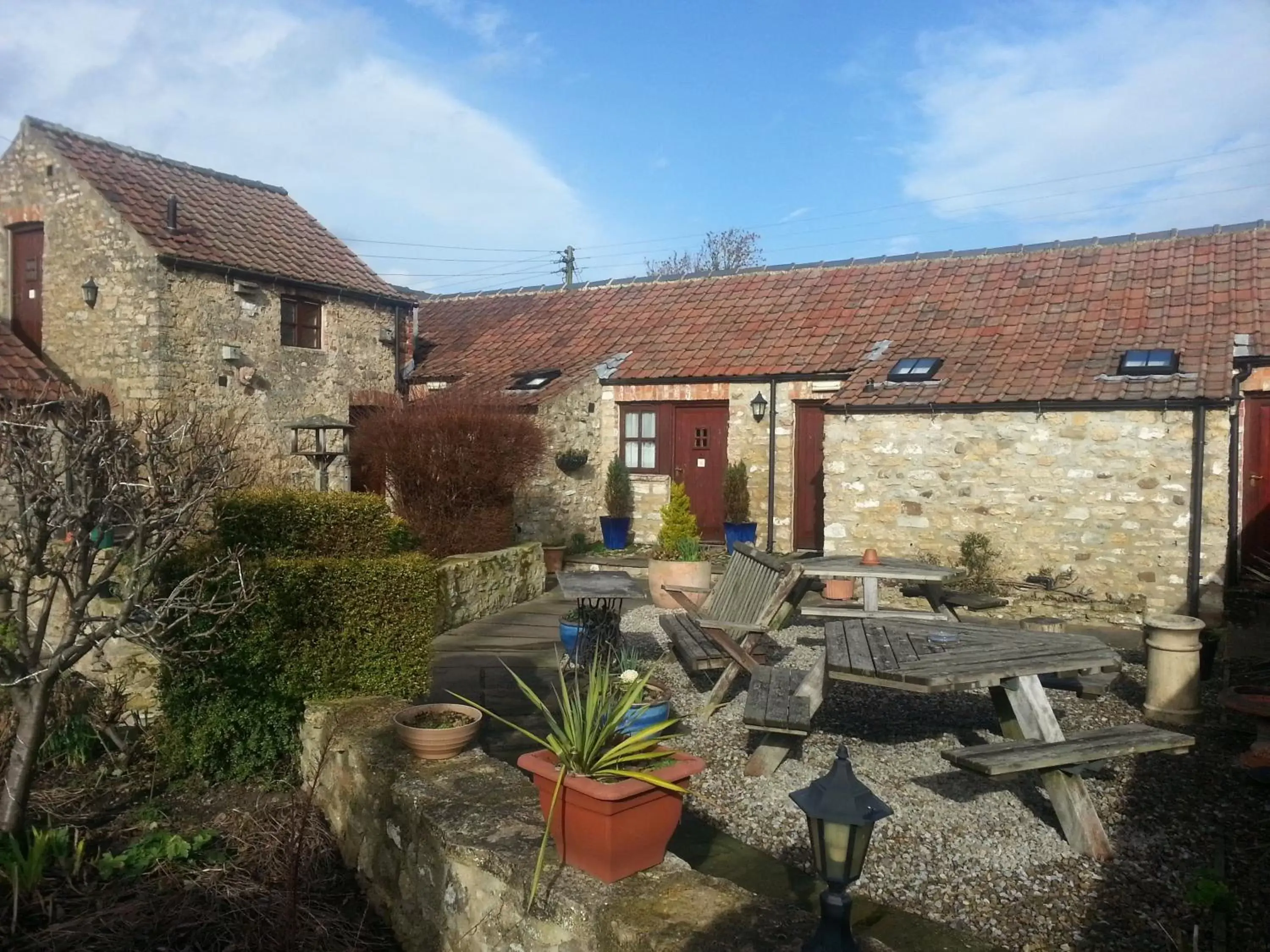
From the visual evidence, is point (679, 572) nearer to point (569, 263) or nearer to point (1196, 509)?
point (1196, 509)

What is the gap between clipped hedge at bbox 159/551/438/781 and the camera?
4730 mm

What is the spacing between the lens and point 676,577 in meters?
9.97

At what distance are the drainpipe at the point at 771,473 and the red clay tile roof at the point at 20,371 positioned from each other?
29.3 ft

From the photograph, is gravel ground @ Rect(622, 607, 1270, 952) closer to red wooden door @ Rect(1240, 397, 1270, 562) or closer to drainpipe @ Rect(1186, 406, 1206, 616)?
drainpipe @ Rect(1186, 406, 1206, 616)

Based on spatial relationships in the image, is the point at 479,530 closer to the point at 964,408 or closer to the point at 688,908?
the point at 964,408

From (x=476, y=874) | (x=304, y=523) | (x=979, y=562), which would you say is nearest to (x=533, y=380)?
(x=979, y=562)

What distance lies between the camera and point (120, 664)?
19.7 feet

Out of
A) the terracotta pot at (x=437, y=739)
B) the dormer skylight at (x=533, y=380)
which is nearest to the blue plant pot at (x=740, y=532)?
the dormer skylight at (x=533, y=380)

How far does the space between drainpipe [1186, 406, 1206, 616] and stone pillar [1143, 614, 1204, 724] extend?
3.76 metres

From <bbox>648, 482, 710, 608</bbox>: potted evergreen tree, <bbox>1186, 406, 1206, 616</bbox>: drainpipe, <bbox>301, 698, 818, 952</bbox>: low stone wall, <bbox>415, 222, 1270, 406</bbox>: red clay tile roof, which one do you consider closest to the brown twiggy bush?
<bbox>648, 482, 710, 608</bbox>: potted evergreen tree

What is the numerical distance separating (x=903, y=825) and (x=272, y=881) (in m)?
2.90

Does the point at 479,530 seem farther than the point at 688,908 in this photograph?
Yes

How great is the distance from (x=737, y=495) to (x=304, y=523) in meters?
7.95

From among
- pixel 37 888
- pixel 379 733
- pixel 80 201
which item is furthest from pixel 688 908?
pixel 80 201
